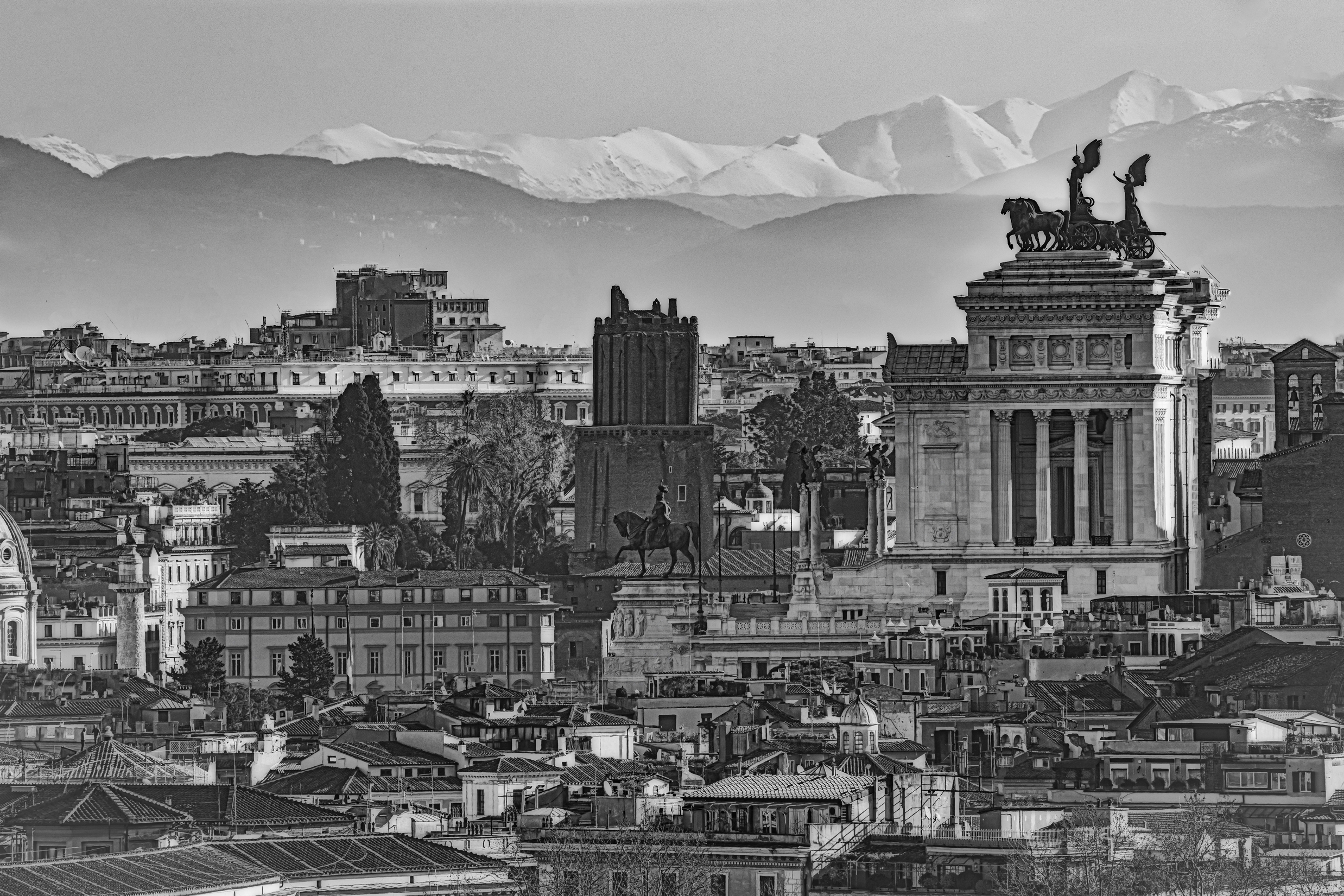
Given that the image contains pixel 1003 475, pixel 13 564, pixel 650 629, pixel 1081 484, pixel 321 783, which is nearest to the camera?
pixel 321 783

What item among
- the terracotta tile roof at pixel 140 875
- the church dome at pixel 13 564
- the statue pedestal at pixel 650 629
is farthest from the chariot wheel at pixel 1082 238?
the terracotta tile roof at pixel 140 875

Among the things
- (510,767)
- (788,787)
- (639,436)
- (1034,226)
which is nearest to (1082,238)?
(1034,226)

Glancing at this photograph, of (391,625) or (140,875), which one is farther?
(391,625)

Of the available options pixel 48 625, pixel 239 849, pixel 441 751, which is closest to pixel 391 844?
pixel 239 849

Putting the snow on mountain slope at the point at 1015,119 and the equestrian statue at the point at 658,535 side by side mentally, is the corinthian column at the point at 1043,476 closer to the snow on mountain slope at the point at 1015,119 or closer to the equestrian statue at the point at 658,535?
the equestrian statue at the point at 658,535

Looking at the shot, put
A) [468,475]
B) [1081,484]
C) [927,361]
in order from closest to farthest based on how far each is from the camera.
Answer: [1081,484], [927,361], [468,475]

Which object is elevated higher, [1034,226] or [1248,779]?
[1034,226]

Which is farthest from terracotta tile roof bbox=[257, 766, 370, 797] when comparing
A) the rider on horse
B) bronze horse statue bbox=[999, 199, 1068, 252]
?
the rider on horse

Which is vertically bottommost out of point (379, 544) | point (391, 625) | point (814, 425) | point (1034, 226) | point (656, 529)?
point (391, 625)

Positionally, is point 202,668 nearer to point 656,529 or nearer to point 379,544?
point 656,529
